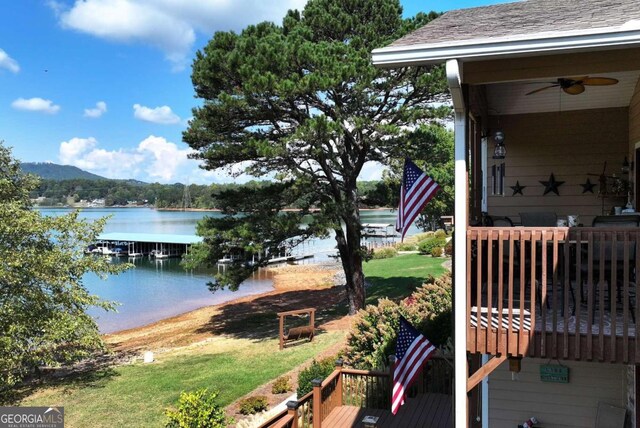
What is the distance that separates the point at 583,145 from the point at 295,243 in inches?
474

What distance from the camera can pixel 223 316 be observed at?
2405 cm

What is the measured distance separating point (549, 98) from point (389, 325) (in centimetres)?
573

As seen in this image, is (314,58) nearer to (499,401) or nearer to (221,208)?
(221,208)

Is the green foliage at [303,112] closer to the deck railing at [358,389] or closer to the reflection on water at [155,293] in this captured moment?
the deck railing at [358,389]

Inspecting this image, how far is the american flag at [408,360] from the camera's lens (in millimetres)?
5906

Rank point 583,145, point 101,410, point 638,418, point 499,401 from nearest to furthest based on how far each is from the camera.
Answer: point 638,418 → point 499,401 → point 583,145 → point 101,410

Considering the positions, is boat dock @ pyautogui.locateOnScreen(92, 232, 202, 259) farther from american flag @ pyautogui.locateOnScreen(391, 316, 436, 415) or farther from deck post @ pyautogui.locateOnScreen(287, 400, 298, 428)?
american flag @ pyautogui.locateOnScreen(391, 316, 436, 415)

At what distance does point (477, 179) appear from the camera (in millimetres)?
7488

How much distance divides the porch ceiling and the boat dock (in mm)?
51012

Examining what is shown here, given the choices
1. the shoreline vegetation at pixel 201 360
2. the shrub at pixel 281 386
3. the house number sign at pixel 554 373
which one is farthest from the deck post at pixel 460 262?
the shrub at pixel 281 386

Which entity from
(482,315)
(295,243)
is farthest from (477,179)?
(295,243)

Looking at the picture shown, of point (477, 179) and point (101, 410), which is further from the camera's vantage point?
point (101, 410)

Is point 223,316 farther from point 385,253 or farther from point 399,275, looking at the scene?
point 385,253

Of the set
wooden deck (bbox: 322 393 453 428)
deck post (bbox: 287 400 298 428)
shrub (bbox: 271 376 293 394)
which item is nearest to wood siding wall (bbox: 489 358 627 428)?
wooden deck (bbox: 322 393 453 428)
